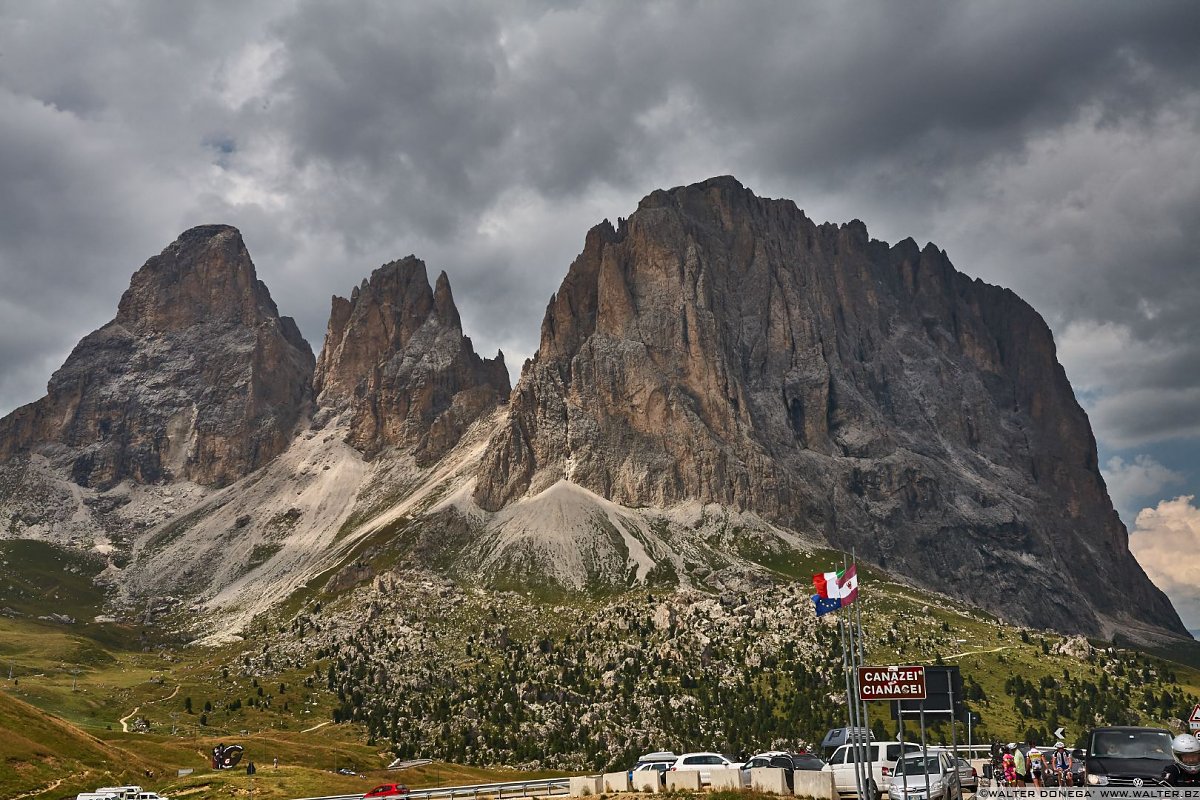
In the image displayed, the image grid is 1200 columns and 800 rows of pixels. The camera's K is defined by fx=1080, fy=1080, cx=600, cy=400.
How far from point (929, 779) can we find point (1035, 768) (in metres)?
6.35

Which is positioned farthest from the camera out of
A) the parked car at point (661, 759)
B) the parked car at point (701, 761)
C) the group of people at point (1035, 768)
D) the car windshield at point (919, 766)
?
the parked car at point (661, 759)

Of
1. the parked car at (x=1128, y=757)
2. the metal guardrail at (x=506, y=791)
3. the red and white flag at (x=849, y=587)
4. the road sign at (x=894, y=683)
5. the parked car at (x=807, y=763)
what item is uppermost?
the red and white flag at (x=849, y=587)

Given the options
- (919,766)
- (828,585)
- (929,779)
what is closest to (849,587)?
(828,585)

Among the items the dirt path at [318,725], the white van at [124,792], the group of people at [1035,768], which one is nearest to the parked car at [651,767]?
the group of people at [1035,768]

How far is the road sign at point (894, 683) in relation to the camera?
41.4 metres

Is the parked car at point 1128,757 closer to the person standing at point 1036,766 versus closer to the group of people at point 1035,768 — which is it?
the group of people at point 1035,768

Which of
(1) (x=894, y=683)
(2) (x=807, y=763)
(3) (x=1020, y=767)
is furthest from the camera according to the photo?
(2) (x=807, y=763)

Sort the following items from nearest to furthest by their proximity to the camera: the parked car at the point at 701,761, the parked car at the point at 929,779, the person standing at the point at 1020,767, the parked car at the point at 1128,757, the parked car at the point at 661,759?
1. the parked car at the point at 1128,757
2. the parked car at the point at 929,779
3. the person standing at the point at 1020,767
4. the parked car at the point at 701,761
5. the parked car at the point at 661,759

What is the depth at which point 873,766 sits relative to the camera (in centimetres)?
5419

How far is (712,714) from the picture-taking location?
597 ft

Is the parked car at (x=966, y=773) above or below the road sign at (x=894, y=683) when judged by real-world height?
below

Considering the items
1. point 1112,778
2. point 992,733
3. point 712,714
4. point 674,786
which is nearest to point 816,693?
point 712,714

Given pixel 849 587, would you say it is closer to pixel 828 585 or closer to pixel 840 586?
pixel 840 586

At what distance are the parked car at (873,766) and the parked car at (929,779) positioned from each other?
3.15 feet
